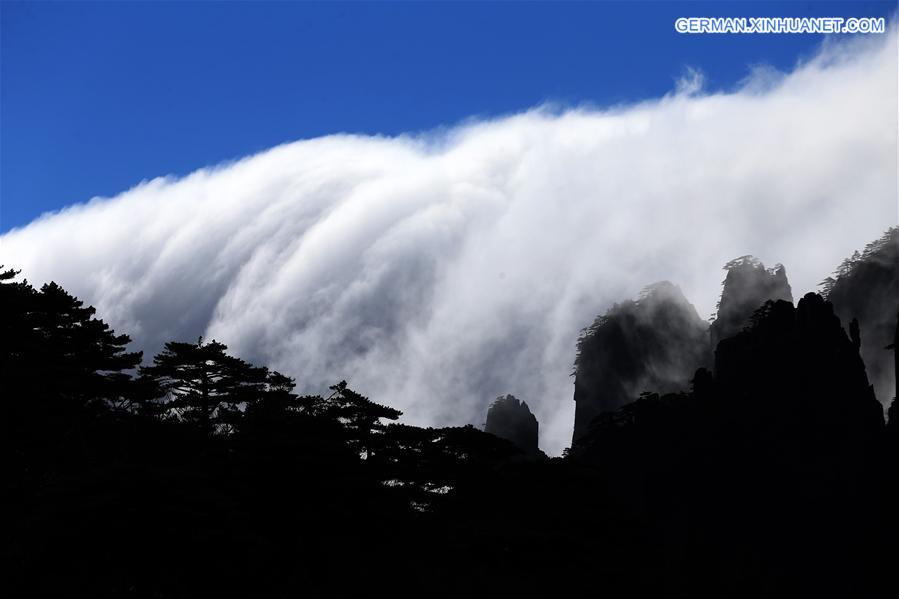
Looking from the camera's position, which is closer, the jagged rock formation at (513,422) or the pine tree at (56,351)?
the pine tree at (56,351)

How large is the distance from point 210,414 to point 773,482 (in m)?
65.1

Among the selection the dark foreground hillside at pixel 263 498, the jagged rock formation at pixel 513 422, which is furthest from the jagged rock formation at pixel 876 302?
the jagged rock formation at pixel 513 422

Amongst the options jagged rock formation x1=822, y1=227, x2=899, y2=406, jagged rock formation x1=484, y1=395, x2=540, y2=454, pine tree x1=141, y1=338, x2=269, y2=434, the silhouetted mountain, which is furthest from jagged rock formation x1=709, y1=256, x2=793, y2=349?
pine tree x1=141, y1=338, x2=269, y2=434

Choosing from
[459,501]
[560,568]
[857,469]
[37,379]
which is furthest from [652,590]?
[857,469]

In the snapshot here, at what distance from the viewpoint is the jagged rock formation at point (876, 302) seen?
385 feet

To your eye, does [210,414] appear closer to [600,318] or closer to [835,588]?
[835,588]

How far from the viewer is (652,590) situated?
4162 centimetres

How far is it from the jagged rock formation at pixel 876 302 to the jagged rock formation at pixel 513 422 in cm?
5274

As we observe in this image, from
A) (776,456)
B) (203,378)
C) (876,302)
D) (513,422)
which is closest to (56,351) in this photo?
(203,378)

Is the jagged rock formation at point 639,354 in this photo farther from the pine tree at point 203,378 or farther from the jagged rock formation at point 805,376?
the pine tree at point 203,378

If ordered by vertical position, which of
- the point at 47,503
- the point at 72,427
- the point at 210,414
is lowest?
the point at 47,503

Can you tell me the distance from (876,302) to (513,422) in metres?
59.8

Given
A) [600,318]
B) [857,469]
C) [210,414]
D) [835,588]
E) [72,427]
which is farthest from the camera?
[600,318]

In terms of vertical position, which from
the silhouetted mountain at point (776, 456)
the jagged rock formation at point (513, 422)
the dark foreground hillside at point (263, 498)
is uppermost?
the jagged rock formation at point (513, 422)
